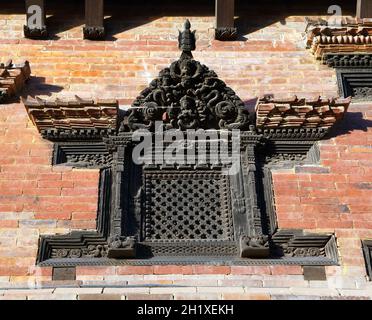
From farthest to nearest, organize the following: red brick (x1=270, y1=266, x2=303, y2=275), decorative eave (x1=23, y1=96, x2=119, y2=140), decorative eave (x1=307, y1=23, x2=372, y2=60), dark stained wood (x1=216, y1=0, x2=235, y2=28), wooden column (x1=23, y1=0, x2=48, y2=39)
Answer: dark stained wood (x1=216, y1=0, x2=235, y2=28)
wooden column (x1=23, y1=0, x2=48, y2=39)
decorative eave (x1=307, y1=23, x2=372, y2=60)
decorative eave (x1=23, y1=96, x2=119, y2=140)
red brick (x1=270, y1=266, x2=303, y2=275)

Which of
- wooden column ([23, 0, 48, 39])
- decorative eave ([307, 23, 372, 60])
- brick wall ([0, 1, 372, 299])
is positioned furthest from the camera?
wooden column ([23, 0, 48, 39])

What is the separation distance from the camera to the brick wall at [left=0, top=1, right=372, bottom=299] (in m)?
6.76

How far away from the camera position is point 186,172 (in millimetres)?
7699

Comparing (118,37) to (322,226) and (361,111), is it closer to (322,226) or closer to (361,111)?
(361,111)

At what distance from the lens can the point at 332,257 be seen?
703cm

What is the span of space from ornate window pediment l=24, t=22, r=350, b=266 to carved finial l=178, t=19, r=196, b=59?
0.02 m

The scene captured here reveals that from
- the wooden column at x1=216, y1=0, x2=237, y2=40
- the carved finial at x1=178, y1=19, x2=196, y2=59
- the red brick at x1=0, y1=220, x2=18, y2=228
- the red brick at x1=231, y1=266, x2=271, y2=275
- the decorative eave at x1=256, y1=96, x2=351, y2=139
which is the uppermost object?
the wooden column at x1=216, y1=0, x2=237, y2=40

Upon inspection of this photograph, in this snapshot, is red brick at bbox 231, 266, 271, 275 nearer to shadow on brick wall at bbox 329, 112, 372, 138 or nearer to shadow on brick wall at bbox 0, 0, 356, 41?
shadow on brick wall at bbox 329, 112, 372, 138

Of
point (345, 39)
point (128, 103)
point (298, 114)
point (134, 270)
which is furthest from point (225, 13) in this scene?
point (134, 270)

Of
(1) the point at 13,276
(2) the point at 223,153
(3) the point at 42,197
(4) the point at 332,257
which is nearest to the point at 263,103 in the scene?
(2) the point at 223,153

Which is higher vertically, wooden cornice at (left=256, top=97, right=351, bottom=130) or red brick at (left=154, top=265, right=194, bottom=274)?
wooden cornice at (left=256, top=97, right=351, bottom=130)

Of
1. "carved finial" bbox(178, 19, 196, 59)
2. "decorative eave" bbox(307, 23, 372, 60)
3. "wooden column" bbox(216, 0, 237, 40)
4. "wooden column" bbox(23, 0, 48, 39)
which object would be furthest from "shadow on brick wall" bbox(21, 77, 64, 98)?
"decorative eave" bbox(307, 23, 372, 60)

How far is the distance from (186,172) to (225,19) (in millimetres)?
2273

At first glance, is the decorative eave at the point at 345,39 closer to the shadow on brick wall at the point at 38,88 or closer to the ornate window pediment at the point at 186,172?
the ornate window pediment at the point at 186,172
